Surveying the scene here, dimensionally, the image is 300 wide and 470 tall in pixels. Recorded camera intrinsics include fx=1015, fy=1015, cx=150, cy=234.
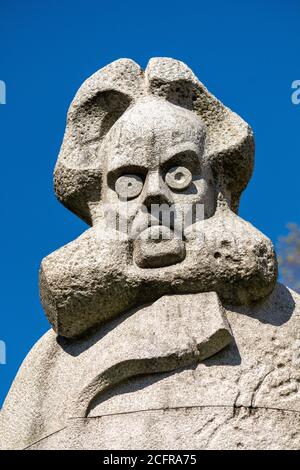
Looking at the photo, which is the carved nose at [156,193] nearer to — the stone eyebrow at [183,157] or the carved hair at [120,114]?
the stone eyebrow at [183,157]

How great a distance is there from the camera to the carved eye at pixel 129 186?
4195 mm

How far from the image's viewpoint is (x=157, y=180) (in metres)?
4.14

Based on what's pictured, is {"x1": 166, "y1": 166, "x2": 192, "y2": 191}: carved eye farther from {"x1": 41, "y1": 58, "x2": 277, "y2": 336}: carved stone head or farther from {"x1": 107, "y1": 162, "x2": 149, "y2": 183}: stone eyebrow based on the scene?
{"x1": 107, "y1": 162, "x2": 149, "y2": 183}: stone eyebrow

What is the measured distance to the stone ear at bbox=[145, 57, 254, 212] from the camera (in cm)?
438

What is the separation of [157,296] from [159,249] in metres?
0.19

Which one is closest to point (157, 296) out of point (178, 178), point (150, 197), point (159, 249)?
point (159, 249)

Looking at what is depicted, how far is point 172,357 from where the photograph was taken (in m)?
3.76

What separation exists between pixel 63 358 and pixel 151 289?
0.47 m

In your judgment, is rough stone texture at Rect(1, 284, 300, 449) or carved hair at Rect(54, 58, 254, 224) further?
carved hair at Rect(54, 58, 254, 224)

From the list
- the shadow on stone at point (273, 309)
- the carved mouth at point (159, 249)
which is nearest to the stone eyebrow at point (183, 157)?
the carved mouth at point (159, 249)

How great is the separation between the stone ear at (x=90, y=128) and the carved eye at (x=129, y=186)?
0.53 feet

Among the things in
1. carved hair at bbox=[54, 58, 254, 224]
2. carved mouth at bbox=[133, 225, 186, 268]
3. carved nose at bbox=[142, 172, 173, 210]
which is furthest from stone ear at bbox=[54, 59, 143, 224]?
carved mouth at bbox=[133, 225, 186, 268]

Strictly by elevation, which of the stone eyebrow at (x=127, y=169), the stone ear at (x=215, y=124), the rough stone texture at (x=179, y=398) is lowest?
the rough stone texture at (x=179, y=398)
